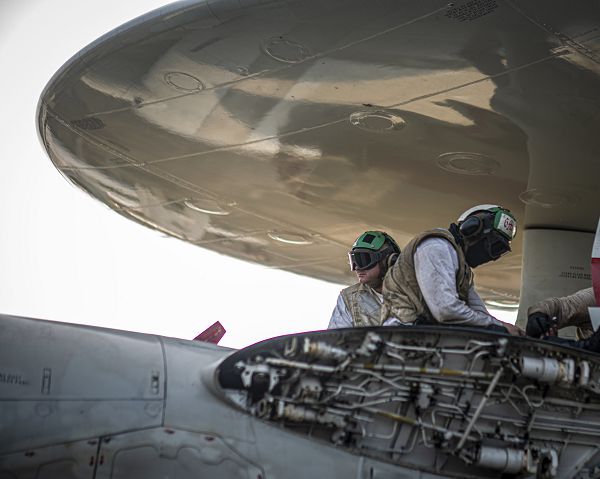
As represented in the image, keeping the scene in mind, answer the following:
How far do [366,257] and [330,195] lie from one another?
3.26 metres

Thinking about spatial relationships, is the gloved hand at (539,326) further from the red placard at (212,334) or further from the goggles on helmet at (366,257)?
Result: the red placard at (212,334)

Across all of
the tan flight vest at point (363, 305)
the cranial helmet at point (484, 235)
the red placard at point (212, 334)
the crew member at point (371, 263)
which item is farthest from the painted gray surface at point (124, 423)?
the tan flight vest at point (363, 305)

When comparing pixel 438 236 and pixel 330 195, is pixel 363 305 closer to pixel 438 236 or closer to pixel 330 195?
pixel 438 236

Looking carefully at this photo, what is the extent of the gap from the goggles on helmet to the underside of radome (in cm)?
139

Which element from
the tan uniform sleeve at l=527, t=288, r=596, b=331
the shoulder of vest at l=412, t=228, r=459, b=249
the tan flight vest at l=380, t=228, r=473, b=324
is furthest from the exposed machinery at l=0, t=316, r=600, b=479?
the tan uniform sleeve at l=527, t=288, r=596, b=331

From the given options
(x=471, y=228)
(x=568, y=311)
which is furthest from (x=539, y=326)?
(x=471, y=228)

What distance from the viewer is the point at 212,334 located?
8.89 meters

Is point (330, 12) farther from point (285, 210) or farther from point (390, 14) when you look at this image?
point (285, 210)

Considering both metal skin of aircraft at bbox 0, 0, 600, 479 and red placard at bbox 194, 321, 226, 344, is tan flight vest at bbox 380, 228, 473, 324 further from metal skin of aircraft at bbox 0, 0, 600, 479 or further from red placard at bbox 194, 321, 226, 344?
red placard at bbox 194, 321, 226, 344

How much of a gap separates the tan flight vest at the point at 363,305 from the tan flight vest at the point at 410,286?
1.64 meters

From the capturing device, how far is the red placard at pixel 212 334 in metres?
8.81

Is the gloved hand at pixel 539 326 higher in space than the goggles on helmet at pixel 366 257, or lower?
lower

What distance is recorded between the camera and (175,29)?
340 inches

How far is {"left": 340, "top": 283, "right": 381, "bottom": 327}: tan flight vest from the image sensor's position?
9.77 metres
